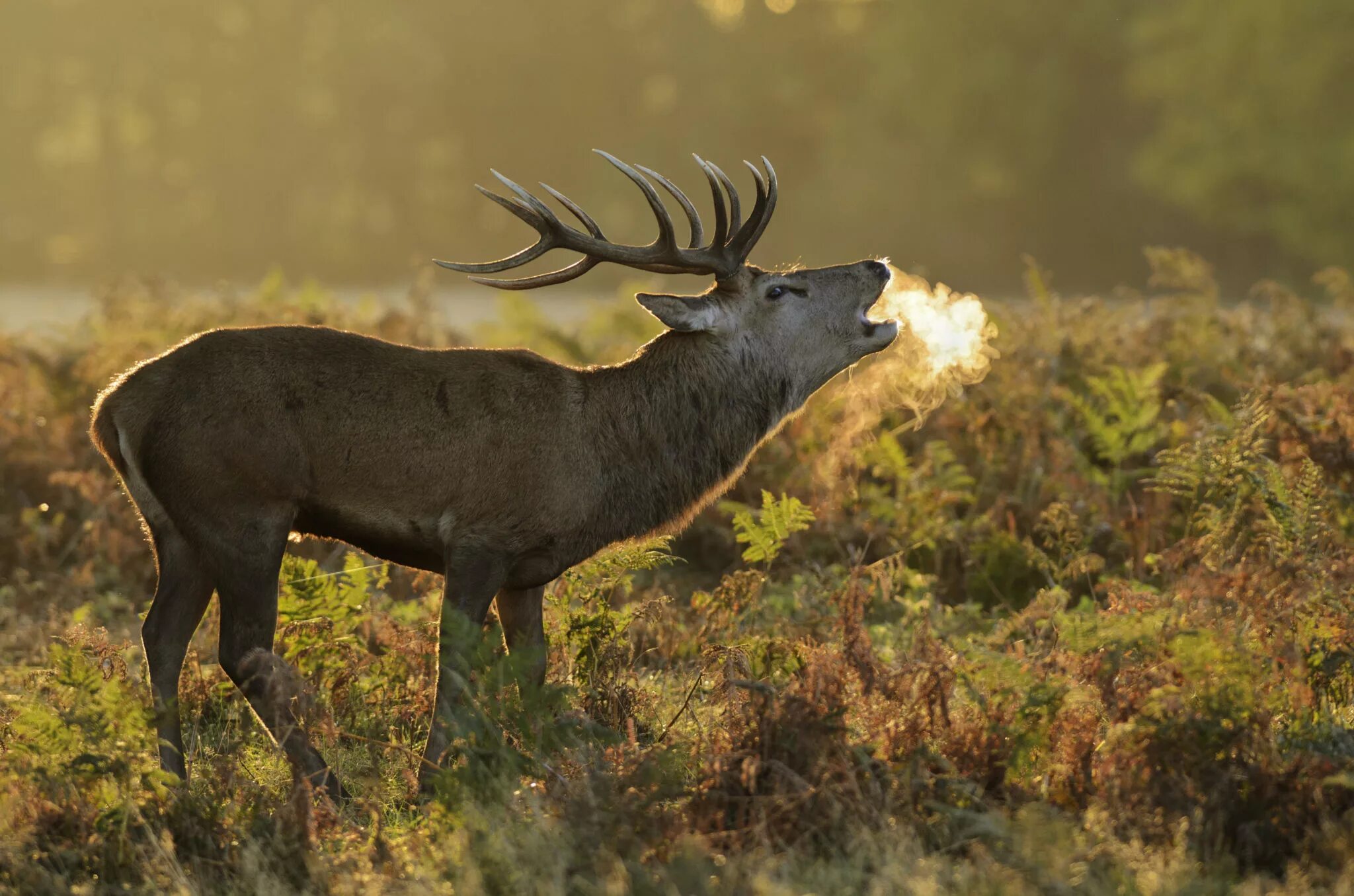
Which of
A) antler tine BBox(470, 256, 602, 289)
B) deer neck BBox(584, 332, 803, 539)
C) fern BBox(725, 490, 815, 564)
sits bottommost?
fern BBox(725, 490, 815, 564)

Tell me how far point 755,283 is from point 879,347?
60 cm

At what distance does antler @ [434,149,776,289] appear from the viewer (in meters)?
6.27

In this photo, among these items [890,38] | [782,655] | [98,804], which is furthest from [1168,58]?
[98,804]

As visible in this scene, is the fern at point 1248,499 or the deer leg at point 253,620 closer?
the deer leg at point 253,620

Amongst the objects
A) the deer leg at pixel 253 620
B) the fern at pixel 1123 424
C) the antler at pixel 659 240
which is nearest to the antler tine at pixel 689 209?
the antler at pixel 659 240

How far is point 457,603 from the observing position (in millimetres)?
5711

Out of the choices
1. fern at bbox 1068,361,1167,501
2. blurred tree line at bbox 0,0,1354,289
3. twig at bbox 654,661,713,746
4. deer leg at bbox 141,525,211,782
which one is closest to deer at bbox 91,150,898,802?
deer leg at bbox 141,525,211,782

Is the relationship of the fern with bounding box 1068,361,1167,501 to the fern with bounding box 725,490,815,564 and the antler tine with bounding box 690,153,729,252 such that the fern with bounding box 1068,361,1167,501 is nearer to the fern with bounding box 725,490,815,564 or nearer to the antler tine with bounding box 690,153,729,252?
the fern with bounding box 725,490,815,564

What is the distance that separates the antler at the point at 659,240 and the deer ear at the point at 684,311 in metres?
0.16

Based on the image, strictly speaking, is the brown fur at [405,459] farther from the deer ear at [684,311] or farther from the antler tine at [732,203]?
the antler tine at [732,203]

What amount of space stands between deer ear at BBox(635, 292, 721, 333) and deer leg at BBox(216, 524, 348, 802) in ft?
5.61

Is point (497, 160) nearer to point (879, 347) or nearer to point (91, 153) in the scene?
point (91, 153)

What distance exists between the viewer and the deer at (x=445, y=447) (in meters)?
5.58

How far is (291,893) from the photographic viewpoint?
454 cm
